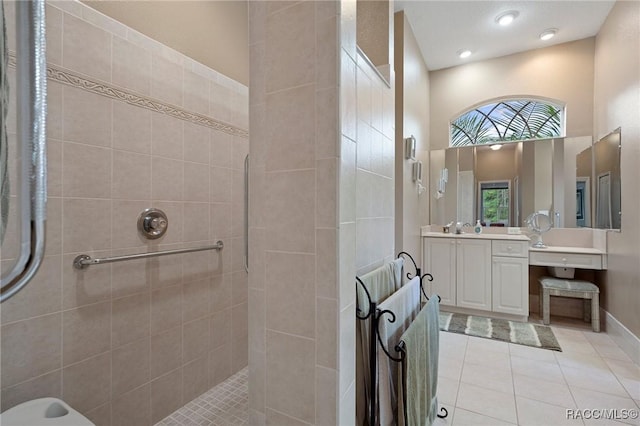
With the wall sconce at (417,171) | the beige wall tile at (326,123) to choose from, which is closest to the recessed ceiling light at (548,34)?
the wall sconce at (417,171)

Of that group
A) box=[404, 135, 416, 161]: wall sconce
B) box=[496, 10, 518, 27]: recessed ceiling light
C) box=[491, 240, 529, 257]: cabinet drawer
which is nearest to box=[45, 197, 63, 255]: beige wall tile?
box=[404, 135, 416, 161]: wall sconce

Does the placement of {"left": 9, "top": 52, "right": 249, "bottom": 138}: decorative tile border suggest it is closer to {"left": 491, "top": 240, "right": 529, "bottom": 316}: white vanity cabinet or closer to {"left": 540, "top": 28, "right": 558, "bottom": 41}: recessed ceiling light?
{"left": 491, "top": 240, "right": 529, "bottom": 316}: white vanity cabinet

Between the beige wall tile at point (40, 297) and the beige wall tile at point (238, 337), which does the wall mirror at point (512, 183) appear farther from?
the beige wall tile at point (40, 297)

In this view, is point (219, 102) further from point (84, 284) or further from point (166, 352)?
point (166, 352)

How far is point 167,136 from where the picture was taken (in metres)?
1.73

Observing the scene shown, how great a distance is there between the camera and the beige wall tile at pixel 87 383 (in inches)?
52.3

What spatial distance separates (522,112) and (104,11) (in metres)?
4.29

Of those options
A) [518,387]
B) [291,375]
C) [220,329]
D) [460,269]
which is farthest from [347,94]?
[460,269]

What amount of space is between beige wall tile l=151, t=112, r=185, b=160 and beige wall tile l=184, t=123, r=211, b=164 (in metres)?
0.03

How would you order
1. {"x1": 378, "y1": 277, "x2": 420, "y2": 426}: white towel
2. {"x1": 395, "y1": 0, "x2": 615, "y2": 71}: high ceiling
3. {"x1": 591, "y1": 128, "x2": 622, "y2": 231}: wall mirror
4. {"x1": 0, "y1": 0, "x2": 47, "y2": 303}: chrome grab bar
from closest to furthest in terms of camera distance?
{"x1": 0, "y1": 0, "x2": 47, "y2": 303}: chrome grab bar → {"x1": 378, "y1": 277, "x2": 420, "y2": 426}: white towel → {"x1": 591, "y1": 128, "x2": 622, "y2": 231}: wall mirror → {"x1": 395, "y1": 0, "x2": 615, "y2": 71}: high ceiling

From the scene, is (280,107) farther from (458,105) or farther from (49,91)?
(458,105)

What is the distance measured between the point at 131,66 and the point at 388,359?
1.86 meters

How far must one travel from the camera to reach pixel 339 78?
0.86 metres

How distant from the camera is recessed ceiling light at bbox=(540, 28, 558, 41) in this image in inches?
128
